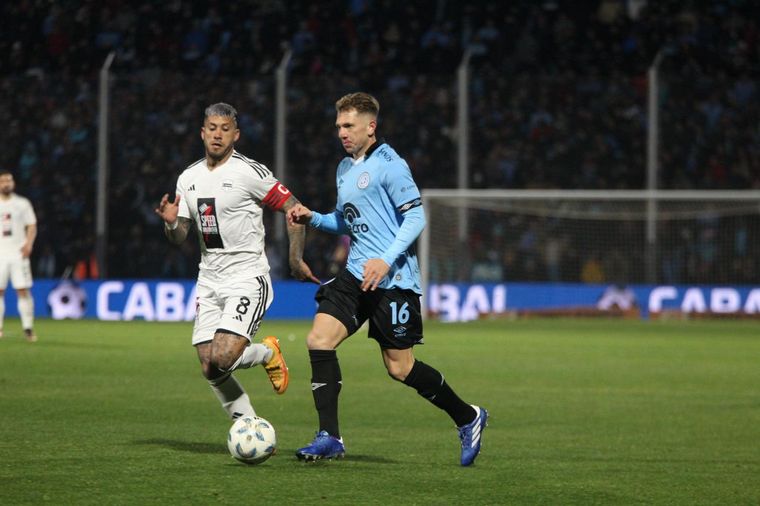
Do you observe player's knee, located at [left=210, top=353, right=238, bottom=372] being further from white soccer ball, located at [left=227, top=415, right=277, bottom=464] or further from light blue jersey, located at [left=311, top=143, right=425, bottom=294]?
light blue jersey, located at [left=311, top=143, right=425, bottom=294]

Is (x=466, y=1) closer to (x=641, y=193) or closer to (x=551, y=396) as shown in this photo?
(x=641, y=193)

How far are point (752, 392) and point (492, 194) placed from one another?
1259cm

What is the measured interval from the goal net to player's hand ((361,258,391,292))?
58.8ft

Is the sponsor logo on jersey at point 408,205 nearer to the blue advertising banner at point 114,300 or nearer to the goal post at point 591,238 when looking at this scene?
the blue advertising banner at point 114,300

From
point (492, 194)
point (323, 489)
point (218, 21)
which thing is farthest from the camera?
point (218, 21)

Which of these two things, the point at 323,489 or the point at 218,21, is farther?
the point at 218,21

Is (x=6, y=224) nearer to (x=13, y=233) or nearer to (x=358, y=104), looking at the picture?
(x=13, y=233)

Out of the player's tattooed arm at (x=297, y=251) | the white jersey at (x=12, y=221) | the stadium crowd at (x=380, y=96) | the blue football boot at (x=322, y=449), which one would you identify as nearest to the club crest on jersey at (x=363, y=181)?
the player's tattooed arm at (x=297, y=251)

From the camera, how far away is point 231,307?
776 cm

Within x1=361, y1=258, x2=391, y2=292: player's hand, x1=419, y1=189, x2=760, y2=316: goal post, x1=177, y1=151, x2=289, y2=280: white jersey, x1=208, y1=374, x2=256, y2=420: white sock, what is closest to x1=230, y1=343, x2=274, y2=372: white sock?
x1=208, y1=374, x2=256, y2=420: white sock

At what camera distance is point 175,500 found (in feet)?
19.9

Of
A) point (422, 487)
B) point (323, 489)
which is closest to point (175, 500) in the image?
point (323, 489)

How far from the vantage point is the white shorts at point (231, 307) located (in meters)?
7.73

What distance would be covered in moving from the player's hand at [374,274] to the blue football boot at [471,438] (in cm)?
98
